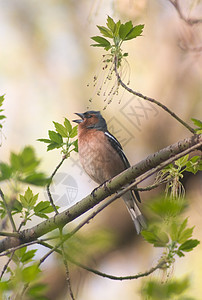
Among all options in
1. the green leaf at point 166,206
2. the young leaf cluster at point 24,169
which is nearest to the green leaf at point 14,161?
the young leaf cluster at point 24,169

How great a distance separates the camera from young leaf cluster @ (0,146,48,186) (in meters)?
1.75

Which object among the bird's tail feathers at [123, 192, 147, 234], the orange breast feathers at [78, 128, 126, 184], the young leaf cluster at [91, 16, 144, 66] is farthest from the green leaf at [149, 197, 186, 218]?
the bird's tail feathers at [123, 192, 147, 234]

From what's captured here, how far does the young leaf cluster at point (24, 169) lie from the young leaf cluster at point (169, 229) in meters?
0.45


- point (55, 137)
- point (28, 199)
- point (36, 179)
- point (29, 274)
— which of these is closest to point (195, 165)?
point (55, 137)

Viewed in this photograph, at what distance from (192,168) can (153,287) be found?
1623 mm

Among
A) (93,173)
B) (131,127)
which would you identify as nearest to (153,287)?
(93,173)

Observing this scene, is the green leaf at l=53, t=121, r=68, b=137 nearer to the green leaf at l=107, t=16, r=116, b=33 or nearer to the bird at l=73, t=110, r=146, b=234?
the green leaf at l=107, t=16, r=116, b=33

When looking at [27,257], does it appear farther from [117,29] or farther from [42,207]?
[117,29]

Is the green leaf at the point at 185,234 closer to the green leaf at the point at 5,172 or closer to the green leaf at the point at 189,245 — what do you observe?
the green leaf at the point at 189,245

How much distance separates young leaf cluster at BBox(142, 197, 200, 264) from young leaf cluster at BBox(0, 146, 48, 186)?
1.48 feet

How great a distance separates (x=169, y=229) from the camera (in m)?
2.11

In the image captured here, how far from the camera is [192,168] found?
10.3ft

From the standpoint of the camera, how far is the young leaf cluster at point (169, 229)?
1798mm

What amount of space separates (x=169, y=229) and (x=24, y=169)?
73cm
